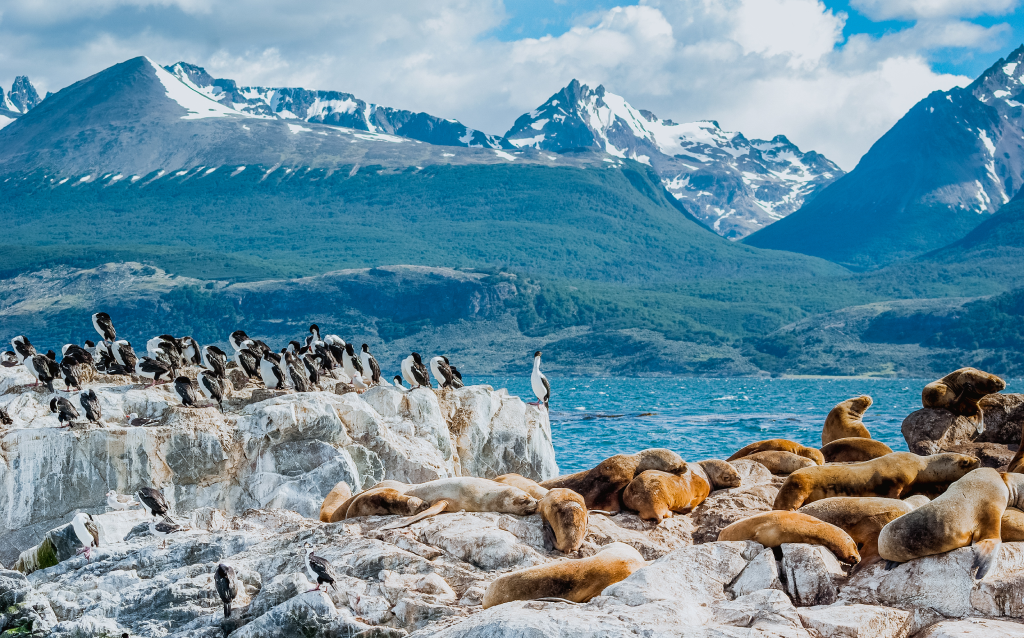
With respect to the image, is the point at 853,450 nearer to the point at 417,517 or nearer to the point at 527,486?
the point at 527,486

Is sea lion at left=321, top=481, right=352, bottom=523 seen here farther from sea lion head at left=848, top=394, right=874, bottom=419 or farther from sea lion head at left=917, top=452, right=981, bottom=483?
sea lion head at left=848, top=394, right=874, bottom=419

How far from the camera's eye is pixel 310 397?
1827 centimetres

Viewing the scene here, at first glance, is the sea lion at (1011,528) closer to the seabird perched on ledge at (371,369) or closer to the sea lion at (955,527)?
the sea lion at (955,527)

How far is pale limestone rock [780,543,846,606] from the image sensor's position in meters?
9.20

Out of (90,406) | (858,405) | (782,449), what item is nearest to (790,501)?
(782,449)

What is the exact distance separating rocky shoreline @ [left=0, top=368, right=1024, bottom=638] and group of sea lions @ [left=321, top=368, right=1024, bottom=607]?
8.3 inches

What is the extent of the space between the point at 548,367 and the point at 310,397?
16971 centimetres

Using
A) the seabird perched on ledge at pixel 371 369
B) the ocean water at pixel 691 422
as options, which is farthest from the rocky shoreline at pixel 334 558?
the ocean water at pixel 691 422

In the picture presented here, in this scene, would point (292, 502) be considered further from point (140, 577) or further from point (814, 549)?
point (814, 549)

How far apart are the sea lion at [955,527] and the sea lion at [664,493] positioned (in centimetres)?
326

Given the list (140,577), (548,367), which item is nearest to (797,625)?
(140,577)

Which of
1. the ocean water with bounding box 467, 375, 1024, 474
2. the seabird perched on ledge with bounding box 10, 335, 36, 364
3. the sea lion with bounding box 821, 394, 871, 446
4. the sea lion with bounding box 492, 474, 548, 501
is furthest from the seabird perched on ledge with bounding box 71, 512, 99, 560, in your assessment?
the ocean water with bounding box 467, 375, 1024, 474

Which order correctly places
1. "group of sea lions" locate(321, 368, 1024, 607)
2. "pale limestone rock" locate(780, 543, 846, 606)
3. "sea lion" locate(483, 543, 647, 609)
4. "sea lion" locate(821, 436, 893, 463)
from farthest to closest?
"sea lion" locate(821, 436, 893, 463)
"sea lion" locate(483, 543, 647, 609)
"pale limestone rock" locate(780, 543, 846, 606)
"group of sea lions" locate(321, 368, 1024, 607)

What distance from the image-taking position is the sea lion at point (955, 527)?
29.0ft
